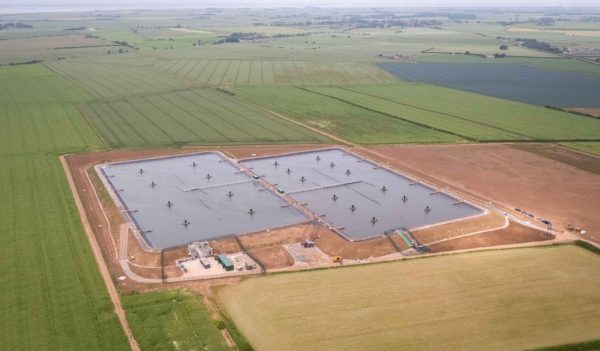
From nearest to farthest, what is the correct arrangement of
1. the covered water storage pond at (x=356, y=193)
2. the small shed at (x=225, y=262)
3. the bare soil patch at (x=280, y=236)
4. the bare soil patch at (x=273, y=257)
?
the small shed at (x=225, y=262), the bare soil patch at (x=273, y=257), the bare soil patch at (x=280, y=236), the covered water storage pond at (x=356, y=193)

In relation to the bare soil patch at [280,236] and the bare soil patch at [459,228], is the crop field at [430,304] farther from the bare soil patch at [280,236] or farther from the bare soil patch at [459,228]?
the bare soil patch at [280,236]

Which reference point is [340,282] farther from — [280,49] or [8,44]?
[8,44]

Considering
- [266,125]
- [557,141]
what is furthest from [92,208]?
[557,141]

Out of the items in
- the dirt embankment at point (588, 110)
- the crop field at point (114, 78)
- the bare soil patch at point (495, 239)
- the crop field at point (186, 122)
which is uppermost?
the crop field at point (114, 78)

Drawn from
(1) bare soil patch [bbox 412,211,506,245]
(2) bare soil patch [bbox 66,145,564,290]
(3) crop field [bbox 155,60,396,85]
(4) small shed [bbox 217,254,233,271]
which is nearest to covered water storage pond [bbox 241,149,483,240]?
(1) bare soil patch [bbox 412,211,506,245]

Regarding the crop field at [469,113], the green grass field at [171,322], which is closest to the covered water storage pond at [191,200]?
the green grass field at [171,322]

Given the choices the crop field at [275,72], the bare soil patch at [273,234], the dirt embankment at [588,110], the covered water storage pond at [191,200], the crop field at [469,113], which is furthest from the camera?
the crop field at [275,72]

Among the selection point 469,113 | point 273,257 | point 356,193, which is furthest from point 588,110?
point 273,257
